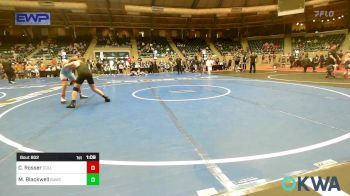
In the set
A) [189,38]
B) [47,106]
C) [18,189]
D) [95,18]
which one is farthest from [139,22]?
[18,189]

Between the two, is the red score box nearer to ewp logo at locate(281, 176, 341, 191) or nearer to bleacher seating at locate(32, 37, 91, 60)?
ewp logo at locate(281, 176, 341, 191)

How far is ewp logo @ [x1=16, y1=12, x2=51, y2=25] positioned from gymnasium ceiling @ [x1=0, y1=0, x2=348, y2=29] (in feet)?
2.20

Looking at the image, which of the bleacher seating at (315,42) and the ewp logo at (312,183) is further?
the bleacher seating at (315,42)

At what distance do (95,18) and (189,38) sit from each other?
14594mm

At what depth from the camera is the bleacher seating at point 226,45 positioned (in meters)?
38.0

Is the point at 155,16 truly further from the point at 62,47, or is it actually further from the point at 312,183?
the point at 312,183

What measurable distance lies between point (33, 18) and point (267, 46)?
95.1ft

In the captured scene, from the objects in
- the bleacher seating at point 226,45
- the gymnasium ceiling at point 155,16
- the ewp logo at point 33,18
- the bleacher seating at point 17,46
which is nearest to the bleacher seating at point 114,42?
the gymnasium ceiling at point 155,16

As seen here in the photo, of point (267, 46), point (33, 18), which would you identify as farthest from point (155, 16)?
point (267, 46)

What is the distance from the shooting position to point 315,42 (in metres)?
33.6

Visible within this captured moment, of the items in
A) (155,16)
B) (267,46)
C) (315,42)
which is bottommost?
(267,46)

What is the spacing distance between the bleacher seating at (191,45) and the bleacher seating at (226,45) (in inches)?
72.3

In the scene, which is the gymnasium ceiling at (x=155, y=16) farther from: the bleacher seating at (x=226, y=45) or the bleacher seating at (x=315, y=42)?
the bleacher seating at (x=315, y=42)
